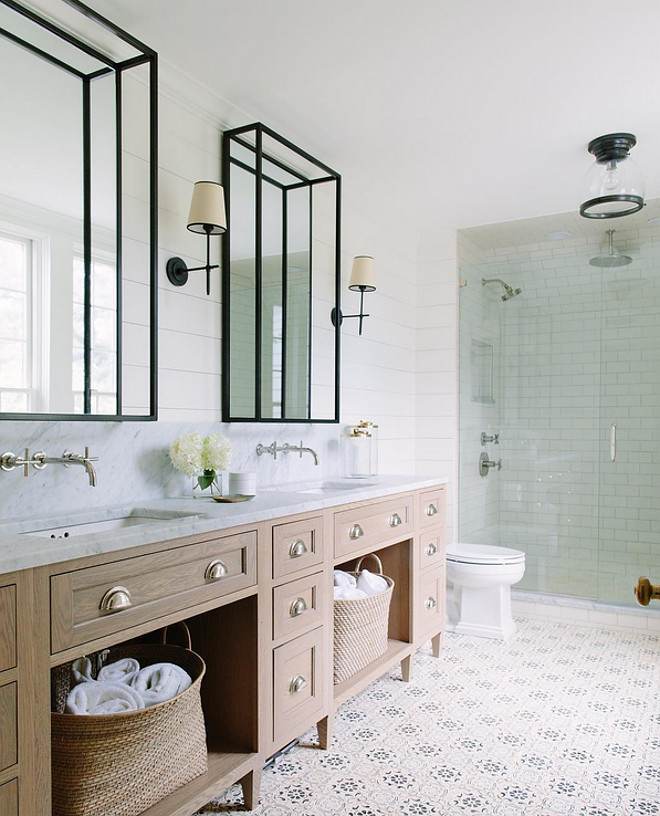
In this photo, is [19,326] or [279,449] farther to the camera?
[279,449]

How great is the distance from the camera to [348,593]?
260 cm

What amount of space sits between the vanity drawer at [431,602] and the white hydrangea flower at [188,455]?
1334 mm

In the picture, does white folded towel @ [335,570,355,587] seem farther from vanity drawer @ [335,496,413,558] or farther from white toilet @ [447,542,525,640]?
white toilet @ [447,542,525,640]

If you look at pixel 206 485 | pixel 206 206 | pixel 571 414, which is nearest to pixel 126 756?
pixel 206 485

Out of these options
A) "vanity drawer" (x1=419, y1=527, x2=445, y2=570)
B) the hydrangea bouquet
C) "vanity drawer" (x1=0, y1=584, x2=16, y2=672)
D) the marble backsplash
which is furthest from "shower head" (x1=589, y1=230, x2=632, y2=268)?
"vanity drawer" (x1=0, y1=584, x2=16, y2=672)

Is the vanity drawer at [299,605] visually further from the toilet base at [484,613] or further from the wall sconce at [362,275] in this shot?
the toilet base at [484,613]

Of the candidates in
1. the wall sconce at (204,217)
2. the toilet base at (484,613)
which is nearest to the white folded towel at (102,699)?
the wall sconce at (204,217)

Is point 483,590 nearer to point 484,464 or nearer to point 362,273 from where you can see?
point 484,464

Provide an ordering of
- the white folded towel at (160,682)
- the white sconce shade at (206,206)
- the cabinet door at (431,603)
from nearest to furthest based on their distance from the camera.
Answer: the white folded towel at (160,682) → the white sconce shade at (206,206) → the cabinet door at (431,603)

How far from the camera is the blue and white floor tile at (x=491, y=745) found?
1.98m

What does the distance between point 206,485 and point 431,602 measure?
1438 mm

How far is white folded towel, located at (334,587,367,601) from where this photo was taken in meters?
2.54

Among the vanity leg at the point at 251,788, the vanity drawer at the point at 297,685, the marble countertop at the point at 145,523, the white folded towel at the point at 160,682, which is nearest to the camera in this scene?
the marble countertop at the point at 145,523

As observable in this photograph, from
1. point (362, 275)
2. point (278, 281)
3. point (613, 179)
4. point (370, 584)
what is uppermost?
point (613, 179)
